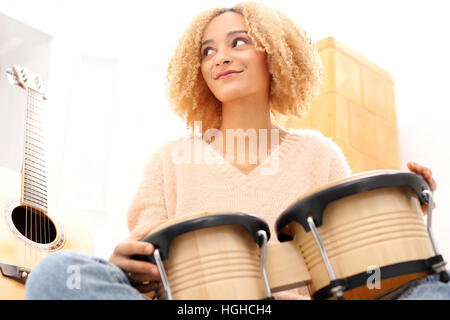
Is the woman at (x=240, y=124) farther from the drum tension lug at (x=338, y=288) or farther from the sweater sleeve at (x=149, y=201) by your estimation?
the drum tension lug at (x=338, y=288)

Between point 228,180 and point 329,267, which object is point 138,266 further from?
point 228,180

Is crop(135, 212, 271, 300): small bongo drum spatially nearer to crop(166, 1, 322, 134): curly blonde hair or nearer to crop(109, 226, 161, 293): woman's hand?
crop(109, 226, 161, 293): woman's hand

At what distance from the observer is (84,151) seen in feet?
8.33

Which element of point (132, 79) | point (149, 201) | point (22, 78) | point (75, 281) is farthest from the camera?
point (132, 79)

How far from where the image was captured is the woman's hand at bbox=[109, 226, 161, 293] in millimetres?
788

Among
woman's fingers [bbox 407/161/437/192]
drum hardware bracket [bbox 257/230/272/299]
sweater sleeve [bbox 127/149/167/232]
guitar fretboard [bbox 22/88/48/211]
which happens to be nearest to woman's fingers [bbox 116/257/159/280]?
drum hardware bracket [bbox 257/230/272/299]

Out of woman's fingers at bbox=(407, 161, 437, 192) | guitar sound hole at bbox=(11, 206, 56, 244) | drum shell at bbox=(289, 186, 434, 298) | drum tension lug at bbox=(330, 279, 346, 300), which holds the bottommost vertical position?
drum tension lug at bbox=(330, 279, 346, 300)

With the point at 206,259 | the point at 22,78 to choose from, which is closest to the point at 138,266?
the point at 206,259

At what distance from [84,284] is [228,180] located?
0.53m

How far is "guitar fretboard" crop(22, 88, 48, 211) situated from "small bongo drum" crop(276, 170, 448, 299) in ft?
2.87

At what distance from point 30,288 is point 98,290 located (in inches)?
3.6

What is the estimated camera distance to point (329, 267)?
0.78 m

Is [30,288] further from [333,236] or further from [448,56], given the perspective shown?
[448,56]

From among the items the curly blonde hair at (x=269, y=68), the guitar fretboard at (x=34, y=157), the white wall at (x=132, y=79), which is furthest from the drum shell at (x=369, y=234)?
the white wall at (x=132, y=79)
